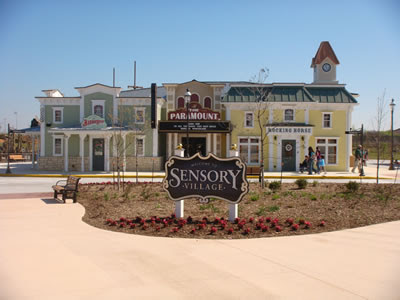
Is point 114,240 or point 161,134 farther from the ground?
point 161,134

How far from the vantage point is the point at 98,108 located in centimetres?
2831

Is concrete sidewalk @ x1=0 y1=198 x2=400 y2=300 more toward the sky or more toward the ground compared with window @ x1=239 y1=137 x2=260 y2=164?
more toward the ground

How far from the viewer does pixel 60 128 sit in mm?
27344

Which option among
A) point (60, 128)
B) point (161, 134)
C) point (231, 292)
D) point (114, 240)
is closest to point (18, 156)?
point (60, 128)

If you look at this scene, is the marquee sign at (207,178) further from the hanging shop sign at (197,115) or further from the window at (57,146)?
the window at (57,146)

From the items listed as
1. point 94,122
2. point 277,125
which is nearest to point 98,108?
point 94,122

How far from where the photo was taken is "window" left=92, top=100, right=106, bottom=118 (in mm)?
28234

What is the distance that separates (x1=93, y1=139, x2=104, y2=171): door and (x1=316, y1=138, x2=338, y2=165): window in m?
16.1

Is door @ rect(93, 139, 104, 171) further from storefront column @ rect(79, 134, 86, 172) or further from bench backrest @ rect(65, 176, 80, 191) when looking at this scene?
bench backrest @ rect(65, 176, 80, 191)

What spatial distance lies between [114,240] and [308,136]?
22.8 metres

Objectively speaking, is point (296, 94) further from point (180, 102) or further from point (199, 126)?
point (180, 102)

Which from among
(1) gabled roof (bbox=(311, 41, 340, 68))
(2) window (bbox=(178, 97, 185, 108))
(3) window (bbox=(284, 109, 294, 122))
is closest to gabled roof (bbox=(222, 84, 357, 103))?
(3) window (bbox=(284, 109, 294, 122))

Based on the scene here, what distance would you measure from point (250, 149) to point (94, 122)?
37.7ft

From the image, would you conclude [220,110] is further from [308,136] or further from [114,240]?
Answer: [114,240]
